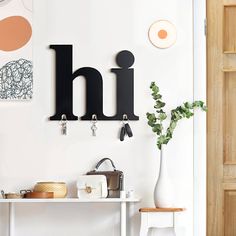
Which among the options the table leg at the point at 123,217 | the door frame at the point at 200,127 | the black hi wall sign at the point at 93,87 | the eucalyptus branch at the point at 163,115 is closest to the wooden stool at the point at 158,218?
the table leg at the point at 123,217

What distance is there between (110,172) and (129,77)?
0.57m

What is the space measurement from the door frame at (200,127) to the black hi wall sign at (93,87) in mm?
374

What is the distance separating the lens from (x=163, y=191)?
4.27 m

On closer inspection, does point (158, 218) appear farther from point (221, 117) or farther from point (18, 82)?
point (18, 82)

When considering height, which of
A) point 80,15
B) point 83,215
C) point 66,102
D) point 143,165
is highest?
point 80,15

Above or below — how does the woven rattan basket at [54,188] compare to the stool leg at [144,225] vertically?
above

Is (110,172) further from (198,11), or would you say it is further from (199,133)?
(198,11)

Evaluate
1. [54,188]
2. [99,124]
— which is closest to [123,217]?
[54,188]

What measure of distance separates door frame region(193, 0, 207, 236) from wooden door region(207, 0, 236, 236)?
28 mm

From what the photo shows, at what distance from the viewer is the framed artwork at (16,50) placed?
14.8 ft

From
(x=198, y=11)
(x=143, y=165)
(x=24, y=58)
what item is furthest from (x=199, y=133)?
(x=24, y=58)

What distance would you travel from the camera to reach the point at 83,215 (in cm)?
447

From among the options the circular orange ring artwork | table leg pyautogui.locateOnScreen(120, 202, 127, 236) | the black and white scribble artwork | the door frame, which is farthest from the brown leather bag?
the circular orange ring artwork

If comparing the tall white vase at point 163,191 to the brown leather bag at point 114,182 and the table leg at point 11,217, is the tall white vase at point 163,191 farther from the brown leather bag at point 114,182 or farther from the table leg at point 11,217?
the table leg at point 11,217
